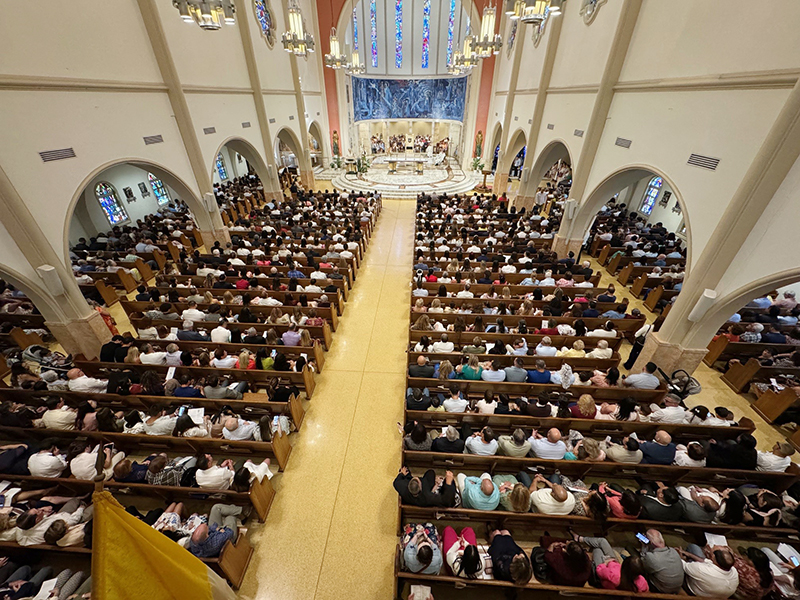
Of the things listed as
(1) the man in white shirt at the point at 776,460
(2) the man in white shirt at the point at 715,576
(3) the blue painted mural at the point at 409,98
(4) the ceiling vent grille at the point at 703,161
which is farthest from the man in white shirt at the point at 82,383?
(3) the blue painted mural at the point at 409,98

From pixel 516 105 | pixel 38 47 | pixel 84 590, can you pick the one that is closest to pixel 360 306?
pixel 84 590

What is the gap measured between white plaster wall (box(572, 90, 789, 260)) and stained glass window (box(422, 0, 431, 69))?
20.2m

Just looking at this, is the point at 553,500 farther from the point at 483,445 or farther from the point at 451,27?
the point at 451,27

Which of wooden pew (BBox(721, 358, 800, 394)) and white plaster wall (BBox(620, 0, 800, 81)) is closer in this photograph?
white plaster wall (BBox(620, 0, 800, 81))

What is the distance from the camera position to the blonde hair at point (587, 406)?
4.89 m

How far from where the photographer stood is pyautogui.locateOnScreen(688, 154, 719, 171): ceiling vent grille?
18.8 ft

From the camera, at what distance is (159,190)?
16.1 metres

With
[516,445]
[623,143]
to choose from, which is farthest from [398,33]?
[516,445]

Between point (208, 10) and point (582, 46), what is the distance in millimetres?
9884

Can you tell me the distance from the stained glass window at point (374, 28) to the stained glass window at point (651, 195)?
65.2 ft

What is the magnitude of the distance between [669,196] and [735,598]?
14.4m

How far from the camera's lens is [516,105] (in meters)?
15.9

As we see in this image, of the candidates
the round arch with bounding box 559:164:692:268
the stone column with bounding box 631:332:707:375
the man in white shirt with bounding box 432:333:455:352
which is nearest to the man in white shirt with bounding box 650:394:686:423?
the stone column with bounding box 631:332:707:375

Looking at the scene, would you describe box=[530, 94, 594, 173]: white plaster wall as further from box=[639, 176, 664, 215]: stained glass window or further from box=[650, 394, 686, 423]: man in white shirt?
box=[650, 394, 686, 423]: man in white shirt
